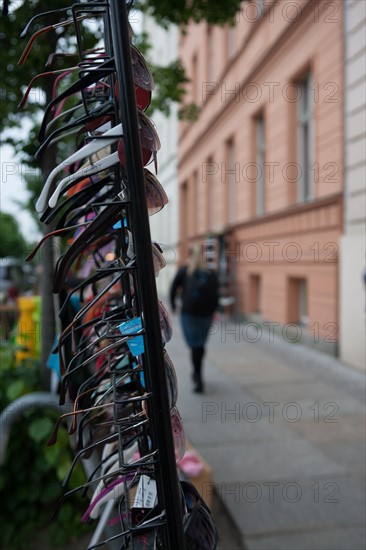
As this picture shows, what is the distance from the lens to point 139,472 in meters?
1.03

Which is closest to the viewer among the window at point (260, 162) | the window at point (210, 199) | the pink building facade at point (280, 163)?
the pink building facade at point (280, 163)

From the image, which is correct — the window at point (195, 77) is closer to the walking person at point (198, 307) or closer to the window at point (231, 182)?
the window at point (231, 182)

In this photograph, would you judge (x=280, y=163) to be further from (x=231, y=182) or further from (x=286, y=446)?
(x=286, y=446)

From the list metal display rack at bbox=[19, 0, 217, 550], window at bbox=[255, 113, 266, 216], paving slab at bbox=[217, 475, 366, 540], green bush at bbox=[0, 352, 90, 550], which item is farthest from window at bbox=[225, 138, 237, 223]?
metal display rack at bbox=[19, 0, 217, 550]

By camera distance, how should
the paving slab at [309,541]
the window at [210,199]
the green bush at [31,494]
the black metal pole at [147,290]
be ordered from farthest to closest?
the window at [210,199] < the green bush at [31,494] < the paving slab at [309,541] < the black metal pole at [147,290]

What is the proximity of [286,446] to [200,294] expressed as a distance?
243 centimetres

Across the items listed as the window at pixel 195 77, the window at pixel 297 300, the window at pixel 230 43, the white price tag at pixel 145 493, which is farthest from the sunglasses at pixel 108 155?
the window at pixel 195 77

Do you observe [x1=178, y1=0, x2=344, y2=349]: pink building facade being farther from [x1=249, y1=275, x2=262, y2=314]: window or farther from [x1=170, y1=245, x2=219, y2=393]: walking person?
[x1=170, y1=245, x2=219, y2=393]: walking person

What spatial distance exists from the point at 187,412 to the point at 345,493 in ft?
9.13

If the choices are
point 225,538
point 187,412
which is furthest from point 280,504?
point 187,412

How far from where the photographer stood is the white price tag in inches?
40.9

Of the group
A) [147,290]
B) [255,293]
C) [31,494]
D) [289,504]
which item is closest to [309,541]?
[289,504]

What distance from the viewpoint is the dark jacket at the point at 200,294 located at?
611 cm

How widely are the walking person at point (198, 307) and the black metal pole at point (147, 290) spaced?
512 cm
